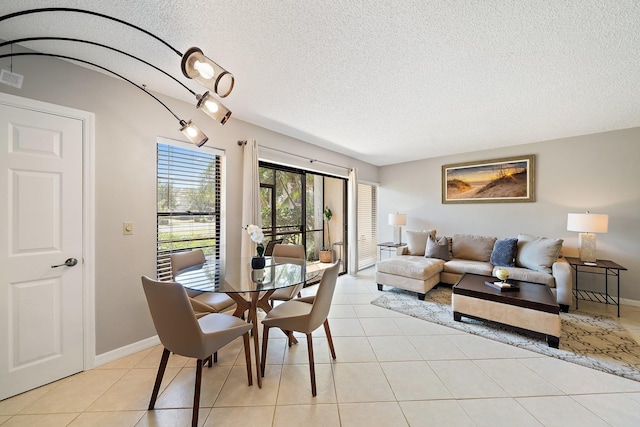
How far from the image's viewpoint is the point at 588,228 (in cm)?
316

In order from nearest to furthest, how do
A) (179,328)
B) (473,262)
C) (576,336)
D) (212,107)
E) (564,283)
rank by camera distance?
(179,328), (212,107), (576,336), (564,283), (473,262)

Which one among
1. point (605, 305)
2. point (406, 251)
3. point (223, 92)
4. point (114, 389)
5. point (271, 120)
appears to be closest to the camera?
point (223, 92)

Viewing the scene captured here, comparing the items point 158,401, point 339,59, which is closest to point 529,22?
point 339,59

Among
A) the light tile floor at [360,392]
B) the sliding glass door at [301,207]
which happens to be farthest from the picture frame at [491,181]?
the light tile floor at [360,392]

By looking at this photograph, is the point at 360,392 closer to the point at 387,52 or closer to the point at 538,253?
the point at 387,52

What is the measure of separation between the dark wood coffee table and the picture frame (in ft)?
6.38

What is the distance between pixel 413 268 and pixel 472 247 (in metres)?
1.45

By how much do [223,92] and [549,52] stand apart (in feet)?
7.93

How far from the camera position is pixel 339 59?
186cm

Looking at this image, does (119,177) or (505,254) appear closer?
(119,177)

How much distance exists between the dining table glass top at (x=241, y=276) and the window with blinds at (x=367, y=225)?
3.25 m

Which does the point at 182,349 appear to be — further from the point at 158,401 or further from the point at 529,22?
the point at 529,22

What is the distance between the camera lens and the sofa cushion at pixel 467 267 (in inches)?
142

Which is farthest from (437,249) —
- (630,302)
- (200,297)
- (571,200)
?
(200,297)
